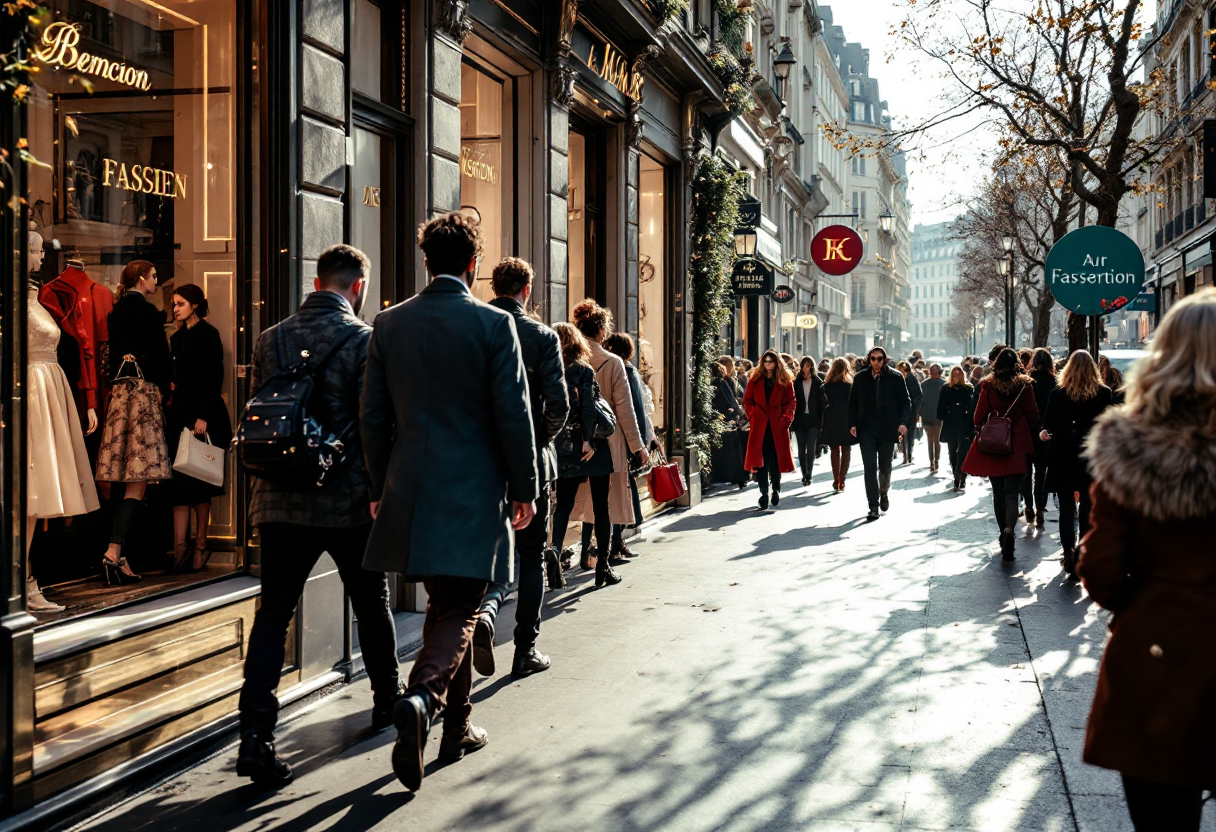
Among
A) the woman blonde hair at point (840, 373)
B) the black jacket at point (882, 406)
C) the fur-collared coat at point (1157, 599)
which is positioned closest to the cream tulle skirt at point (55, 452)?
the fur-collared coat at point (1157, 599)

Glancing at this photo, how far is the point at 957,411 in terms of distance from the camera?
17.8 metres

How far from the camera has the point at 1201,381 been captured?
10.3 feet

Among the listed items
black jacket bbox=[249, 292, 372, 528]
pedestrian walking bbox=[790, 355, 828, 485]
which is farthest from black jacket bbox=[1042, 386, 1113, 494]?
pedestrian walking bbox=[790, 355, 828, 485]

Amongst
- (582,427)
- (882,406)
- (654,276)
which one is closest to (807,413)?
(882,406)

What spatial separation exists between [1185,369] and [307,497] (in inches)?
128

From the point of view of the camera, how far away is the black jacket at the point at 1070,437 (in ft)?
33.1

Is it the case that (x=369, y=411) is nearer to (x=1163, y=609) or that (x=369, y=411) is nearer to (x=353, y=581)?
(x=353, y=581)

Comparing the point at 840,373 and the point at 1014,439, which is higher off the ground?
the point at 840,373

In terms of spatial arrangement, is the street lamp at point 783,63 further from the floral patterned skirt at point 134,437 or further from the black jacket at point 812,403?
the floral patterned skirt at point 134,437

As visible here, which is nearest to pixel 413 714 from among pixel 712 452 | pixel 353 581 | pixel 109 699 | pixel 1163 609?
pixel 353 581

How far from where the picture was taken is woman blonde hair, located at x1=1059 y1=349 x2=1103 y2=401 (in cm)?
1014

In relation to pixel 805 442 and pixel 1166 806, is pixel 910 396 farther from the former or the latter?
pixel 1166 806

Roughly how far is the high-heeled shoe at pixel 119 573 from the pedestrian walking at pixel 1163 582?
15.7ft

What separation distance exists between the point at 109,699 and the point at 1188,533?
4.00m
